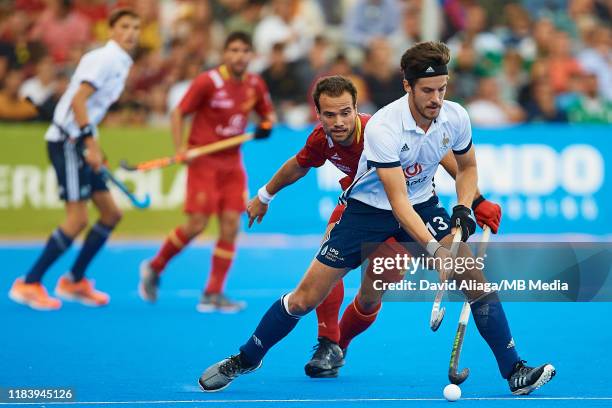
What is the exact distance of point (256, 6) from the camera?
14.9m

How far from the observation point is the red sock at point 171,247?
9023 mm

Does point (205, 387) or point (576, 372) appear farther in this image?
point (576, 372)

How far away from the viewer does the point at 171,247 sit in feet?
29.7

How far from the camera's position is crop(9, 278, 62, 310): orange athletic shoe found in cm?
888

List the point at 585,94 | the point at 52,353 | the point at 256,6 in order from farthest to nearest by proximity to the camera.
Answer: the point at 256,6
the point at 585,94
the point at 52,353

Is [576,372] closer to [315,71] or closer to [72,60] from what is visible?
[315,71]

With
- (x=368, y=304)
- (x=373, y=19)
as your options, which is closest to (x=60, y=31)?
(x=373, y=19)

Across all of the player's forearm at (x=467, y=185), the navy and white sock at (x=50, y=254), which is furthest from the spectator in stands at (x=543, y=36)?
the player's forearm at (x=467, y=185)

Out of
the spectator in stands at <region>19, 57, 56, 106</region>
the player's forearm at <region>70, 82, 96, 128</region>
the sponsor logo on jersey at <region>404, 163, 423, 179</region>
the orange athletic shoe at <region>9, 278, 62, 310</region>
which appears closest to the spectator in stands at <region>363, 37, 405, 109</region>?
the spectator in stands at <region>19, 57, 56, 106</region>

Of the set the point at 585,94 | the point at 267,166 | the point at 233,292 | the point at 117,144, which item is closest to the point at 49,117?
the point at 117,144

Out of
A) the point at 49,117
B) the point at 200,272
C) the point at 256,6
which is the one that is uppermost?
the point at 256,6

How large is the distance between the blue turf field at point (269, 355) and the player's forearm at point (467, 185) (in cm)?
89

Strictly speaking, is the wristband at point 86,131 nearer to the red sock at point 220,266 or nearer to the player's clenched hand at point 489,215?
the red sock at point 220,266

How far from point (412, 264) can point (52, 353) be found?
2167mm
